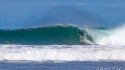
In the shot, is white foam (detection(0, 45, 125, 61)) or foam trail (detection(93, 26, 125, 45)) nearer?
white foam (detection(0, 45, 125, 61))

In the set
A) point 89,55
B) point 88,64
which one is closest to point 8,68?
point 88,64

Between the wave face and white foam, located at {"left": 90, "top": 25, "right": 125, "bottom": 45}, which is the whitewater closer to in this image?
the wave face

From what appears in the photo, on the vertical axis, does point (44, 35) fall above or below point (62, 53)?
below

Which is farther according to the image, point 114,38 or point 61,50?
point 114,38

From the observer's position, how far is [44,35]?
3481 centimetres

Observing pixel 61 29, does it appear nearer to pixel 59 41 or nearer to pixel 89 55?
pixel 59 41

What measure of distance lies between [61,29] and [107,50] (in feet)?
24.7

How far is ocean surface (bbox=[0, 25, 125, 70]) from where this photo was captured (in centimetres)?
2352

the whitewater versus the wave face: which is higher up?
A: the whitewater

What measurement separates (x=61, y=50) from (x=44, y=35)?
7500 mm

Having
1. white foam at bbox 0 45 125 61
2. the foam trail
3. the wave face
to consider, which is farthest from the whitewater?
the foam trail

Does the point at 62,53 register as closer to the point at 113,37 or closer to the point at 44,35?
the point at 44,35

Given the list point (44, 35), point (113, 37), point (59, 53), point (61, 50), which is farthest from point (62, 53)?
point (113, 37)

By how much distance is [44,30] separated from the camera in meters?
35.6
